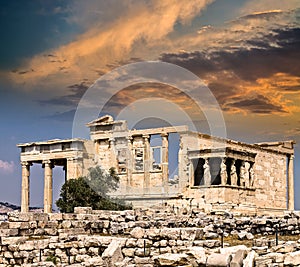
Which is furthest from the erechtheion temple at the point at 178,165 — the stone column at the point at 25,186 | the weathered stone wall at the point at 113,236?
the weathered stone wall at the point at 113,236

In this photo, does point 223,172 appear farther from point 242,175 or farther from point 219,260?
point 219,260

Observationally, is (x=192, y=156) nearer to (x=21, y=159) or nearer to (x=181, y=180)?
(x=181, y=180)

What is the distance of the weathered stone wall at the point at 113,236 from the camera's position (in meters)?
13.3

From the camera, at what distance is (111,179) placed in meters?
46.7

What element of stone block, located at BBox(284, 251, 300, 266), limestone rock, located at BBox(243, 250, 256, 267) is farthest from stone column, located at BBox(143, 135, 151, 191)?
limestone rock, located at BBox(243, 250, 256, 267)

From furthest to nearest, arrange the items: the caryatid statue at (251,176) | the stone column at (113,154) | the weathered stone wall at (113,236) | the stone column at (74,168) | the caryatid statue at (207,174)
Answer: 1. the stone column at (113,154)
2. the stone column at (74,168)
3. the caryatid statue at (251,176)
4. the caryatid statue at (207,174)
5. the weathered stone wall at (113,236)

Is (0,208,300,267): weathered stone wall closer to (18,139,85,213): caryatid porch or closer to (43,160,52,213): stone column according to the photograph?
(18,139,85,213): caryatid porch

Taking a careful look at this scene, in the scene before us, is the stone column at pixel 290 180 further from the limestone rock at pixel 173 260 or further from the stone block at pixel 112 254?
the limestone rock at pixel 173 260

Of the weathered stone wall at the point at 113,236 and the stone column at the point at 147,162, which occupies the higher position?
the stone column at the point at 147,162

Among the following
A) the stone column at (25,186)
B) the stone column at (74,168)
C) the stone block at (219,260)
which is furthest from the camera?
the stone column at (25,186)

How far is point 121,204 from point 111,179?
11.0 ft

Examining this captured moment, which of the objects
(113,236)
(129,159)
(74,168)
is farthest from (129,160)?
(113,236)

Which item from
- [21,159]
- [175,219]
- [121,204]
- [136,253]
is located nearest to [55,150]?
[21,159]

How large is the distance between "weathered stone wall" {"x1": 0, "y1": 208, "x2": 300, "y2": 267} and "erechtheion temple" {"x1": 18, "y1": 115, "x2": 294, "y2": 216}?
25.3m
